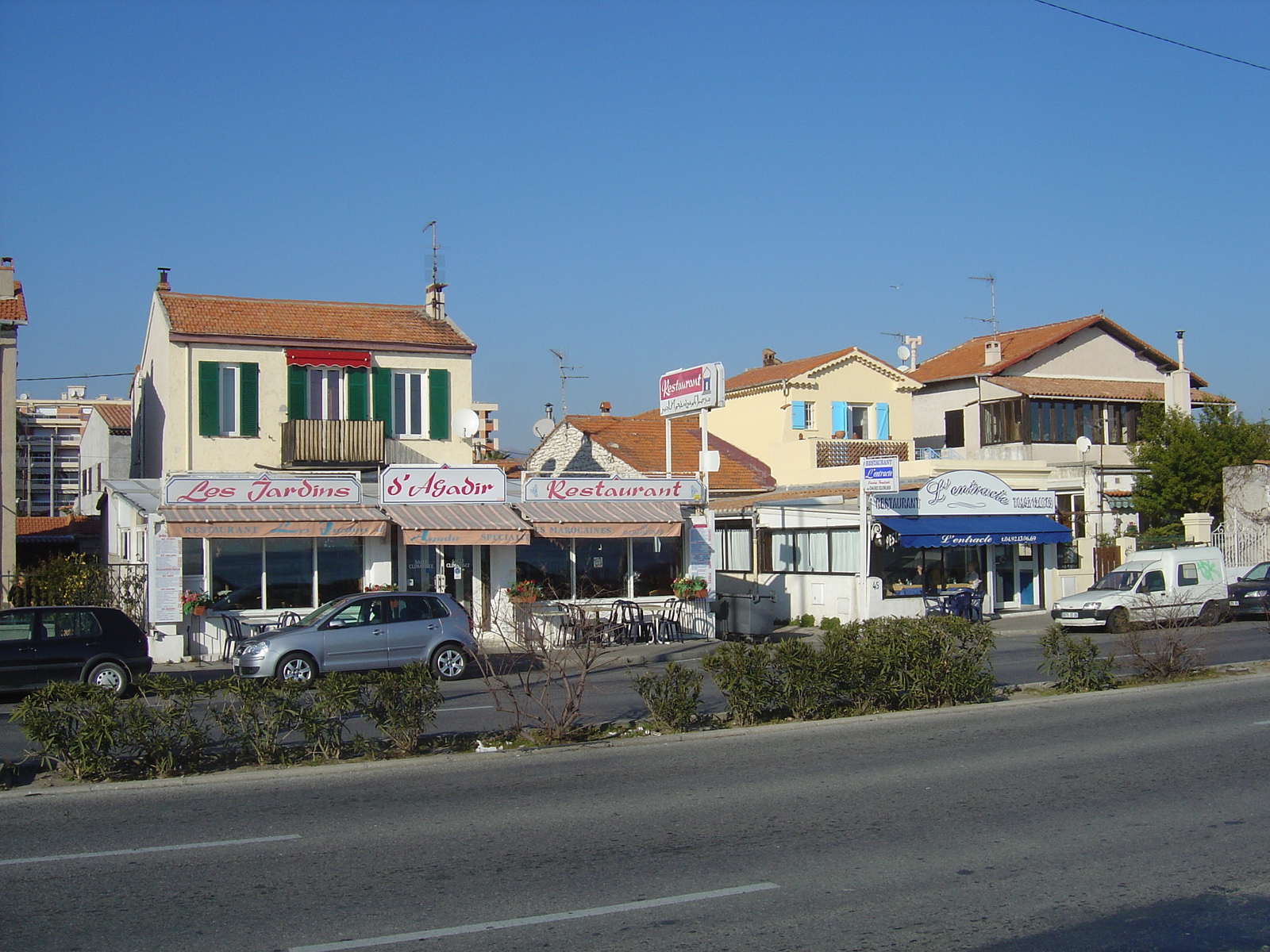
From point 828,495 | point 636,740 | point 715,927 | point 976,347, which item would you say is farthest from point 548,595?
point 976,347

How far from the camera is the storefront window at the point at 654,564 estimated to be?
25.8 meters

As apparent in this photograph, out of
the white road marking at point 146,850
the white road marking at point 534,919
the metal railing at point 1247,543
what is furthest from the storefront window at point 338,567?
the metal railing at point 1247,543

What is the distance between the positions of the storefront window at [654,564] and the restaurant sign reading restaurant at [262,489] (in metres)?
6.41

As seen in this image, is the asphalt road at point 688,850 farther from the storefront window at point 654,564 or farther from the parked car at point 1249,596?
the parked car at point 1249,596

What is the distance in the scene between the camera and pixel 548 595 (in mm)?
24734

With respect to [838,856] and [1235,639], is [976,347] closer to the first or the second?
[1235,639]

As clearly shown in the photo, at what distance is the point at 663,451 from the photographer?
119 ft

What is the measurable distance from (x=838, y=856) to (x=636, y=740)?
4304 mm

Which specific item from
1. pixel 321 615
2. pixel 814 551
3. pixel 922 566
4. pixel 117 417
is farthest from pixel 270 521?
A: pixel 117 417

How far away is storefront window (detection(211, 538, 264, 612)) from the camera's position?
22328mm

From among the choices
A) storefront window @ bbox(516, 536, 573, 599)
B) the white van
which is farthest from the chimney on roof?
the white van

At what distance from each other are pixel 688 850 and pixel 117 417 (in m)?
39.9

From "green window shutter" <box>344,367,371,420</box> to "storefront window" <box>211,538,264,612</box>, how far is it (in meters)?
5.62

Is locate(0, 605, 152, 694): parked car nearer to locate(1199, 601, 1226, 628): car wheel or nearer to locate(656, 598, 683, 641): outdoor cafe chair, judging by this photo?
locate(656, 598, 683, 641): outdoor cafe chair
